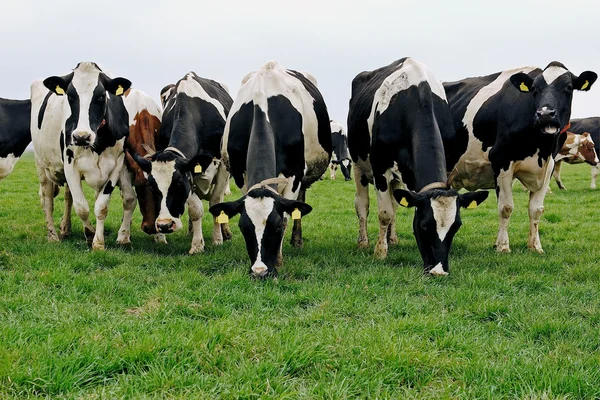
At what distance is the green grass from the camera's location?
3.61 m

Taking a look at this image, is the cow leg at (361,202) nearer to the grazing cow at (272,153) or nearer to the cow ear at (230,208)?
the grazing cow at (272,153)

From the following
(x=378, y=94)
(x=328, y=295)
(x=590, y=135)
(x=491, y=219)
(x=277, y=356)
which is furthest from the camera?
(x=590, y=135)

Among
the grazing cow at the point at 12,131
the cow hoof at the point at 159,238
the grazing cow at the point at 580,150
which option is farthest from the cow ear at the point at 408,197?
the grazing cow at the point at 580,150

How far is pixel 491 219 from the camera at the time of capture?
41.3 feet

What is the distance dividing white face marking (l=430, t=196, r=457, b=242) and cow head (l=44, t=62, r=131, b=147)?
437 centimetres

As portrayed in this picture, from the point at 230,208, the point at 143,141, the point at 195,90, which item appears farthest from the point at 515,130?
the point at 143,141

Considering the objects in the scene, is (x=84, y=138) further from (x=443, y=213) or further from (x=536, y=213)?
(x=536, y=213)

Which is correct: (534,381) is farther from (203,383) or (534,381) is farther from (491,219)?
(491,219)

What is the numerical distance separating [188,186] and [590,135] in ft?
62.4

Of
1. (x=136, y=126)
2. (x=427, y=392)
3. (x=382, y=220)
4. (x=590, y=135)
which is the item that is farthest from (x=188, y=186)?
(x=590, y=135)

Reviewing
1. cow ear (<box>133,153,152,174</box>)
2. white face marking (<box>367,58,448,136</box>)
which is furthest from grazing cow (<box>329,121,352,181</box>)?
cow ear (<box>133,153,152,174</box>)

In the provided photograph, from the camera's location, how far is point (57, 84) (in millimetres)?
7934

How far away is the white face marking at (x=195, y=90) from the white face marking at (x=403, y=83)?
106 inches

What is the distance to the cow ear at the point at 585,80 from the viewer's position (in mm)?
8203
